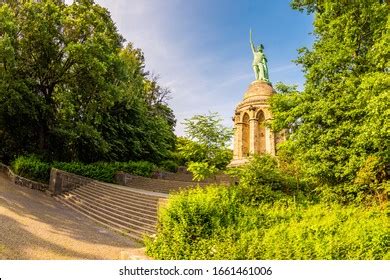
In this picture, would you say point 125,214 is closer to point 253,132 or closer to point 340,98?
point 340,98

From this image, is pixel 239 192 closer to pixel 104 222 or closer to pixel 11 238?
pixel 104 222

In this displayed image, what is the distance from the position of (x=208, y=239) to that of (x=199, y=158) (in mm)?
8072

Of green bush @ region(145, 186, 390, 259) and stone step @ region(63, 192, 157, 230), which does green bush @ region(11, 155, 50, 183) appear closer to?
stone step @ region(63, 192, 157, 230)

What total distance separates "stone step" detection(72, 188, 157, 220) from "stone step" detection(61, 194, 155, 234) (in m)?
0.49

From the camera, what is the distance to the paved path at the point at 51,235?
8.68 metres

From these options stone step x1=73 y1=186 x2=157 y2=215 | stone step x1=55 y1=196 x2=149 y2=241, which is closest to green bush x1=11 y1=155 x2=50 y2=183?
stone step x1=73 y1=186 x2=157 y2=215

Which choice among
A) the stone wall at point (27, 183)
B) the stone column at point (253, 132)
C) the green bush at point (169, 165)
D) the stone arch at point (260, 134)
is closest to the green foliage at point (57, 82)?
the stone wall at point (27, 183)

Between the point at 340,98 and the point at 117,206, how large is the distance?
10.5 m

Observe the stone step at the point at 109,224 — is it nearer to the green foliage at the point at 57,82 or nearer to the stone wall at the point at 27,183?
the stone wall at the point at 27,183

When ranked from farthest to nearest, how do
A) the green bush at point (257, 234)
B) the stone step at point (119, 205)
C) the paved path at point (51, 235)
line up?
the stone step at point (119, 205) → the paved path at point (51, 235) → the green bush at point (257, 234)

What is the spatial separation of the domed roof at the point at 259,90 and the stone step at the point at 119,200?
52.6 feet

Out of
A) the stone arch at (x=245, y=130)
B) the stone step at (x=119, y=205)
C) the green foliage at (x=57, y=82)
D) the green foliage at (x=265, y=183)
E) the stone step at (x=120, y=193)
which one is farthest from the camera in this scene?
the stone arch at (x=245, y=130)

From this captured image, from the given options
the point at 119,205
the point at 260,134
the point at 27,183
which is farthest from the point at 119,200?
the point at 260,134

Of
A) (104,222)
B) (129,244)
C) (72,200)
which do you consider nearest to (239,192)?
(129,244)
